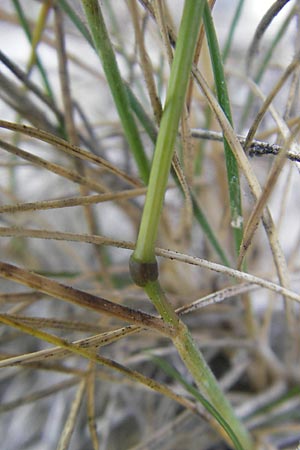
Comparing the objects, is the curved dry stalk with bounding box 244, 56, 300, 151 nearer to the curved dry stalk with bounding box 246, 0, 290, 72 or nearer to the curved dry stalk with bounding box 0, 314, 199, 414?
the curved dry stalk with bounding box 246, 0, 290, 72

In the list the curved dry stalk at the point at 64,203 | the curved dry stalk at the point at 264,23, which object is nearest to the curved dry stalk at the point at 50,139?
the curved dry stalk at the point at 64,203

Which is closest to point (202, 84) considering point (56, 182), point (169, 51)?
point (169, 51)

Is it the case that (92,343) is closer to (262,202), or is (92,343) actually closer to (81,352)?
(81,352)

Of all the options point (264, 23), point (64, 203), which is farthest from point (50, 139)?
point (264, 23)

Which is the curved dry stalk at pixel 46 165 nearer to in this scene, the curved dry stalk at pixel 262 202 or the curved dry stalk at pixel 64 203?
the curved dry stalk at pixel 64 203

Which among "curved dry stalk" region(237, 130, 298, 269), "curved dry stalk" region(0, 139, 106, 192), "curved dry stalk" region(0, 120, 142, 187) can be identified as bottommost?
"curved dry stalk" region(237, 130, 298, 269)

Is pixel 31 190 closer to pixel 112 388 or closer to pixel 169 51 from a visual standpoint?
pixel 112 388

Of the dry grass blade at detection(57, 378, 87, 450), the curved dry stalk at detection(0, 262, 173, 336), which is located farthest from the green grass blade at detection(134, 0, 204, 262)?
the dry grass blade at detection(57, 378, 87, 450)
